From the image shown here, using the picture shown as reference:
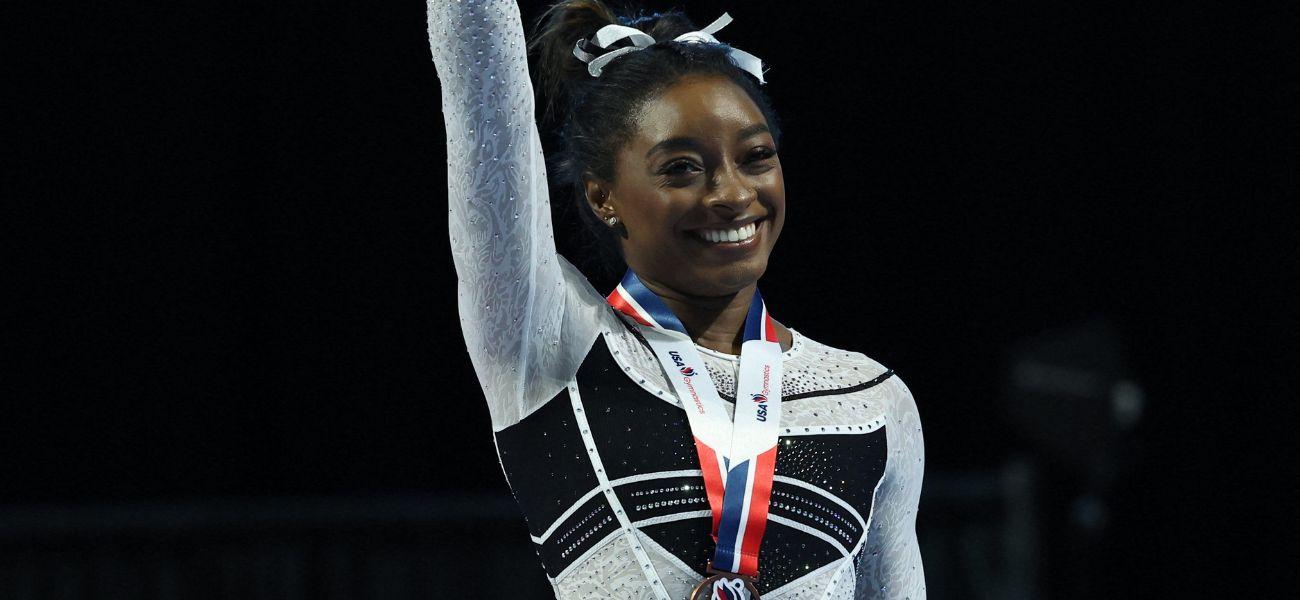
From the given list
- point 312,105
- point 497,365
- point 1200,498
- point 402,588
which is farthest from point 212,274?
point 1200,498

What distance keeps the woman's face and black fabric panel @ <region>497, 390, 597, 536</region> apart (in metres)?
0.18

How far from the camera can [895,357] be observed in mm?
3066

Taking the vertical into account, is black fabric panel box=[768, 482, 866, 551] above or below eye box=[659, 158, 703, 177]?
below

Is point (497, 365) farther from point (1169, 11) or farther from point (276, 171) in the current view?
point (1169, 11)

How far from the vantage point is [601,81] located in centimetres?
142

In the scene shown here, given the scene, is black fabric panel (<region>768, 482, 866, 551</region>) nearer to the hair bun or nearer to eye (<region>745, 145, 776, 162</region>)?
eye (<region>745, 145, 776, 162</region>)

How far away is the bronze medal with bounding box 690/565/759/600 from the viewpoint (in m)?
1.24

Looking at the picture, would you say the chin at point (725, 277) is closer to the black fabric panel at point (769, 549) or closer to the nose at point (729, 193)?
the nose at point (729, 193)

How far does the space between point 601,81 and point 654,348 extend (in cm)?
28

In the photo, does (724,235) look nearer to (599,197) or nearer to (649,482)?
(599,197)

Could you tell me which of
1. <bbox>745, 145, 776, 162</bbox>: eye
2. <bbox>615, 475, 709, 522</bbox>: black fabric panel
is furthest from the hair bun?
<bbox>615, 475, 709, 522</bbox>: black fabric panel

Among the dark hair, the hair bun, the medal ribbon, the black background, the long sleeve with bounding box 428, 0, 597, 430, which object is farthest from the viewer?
the black background

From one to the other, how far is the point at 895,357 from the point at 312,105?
137 centimetres

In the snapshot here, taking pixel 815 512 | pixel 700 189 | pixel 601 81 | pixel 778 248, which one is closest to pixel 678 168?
pixel 700 189
